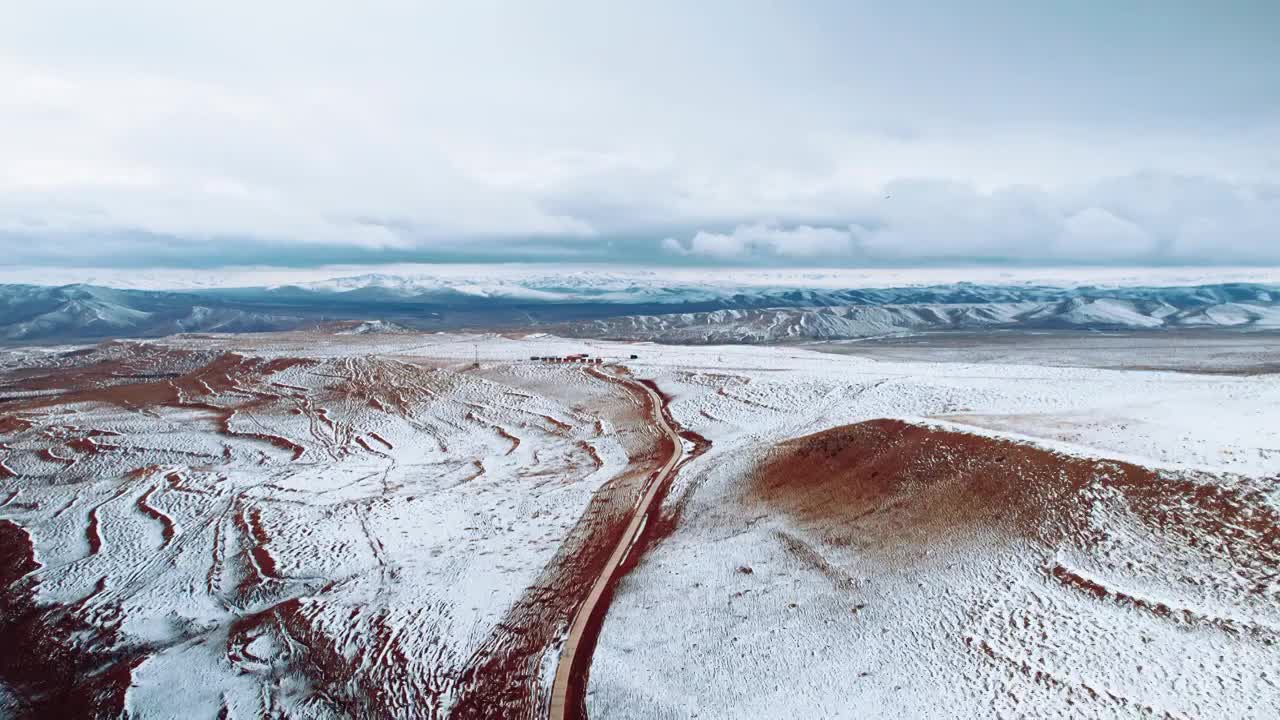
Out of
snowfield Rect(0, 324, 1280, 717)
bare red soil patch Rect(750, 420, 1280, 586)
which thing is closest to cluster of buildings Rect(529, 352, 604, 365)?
snowfield Rect(0, 324, 1280, 717)

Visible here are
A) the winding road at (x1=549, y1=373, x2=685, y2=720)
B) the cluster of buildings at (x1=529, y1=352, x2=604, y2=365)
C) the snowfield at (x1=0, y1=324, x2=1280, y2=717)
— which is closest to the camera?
the snowfield at (x1=0, y1=324, x2=1280, y2=717)

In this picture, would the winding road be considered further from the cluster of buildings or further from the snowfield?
the cluster of buildings

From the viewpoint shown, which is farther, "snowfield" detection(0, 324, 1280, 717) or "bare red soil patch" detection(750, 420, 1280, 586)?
"bare red soil patch" detection(750, 420, 1280, 586)

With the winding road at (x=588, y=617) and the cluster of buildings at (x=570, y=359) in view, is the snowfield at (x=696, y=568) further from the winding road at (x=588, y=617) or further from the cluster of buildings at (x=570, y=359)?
Answer: the cluster of buildings at (x=570, y=359)

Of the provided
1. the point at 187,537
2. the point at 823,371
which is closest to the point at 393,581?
the point at 187,537

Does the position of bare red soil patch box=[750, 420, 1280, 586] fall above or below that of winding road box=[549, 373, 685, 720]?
above

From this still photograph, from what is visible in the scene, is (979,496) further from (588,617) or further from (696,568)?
(588,617)

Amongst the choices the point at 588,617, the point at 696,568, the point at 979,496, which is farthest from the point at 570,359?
the point at 588,617
